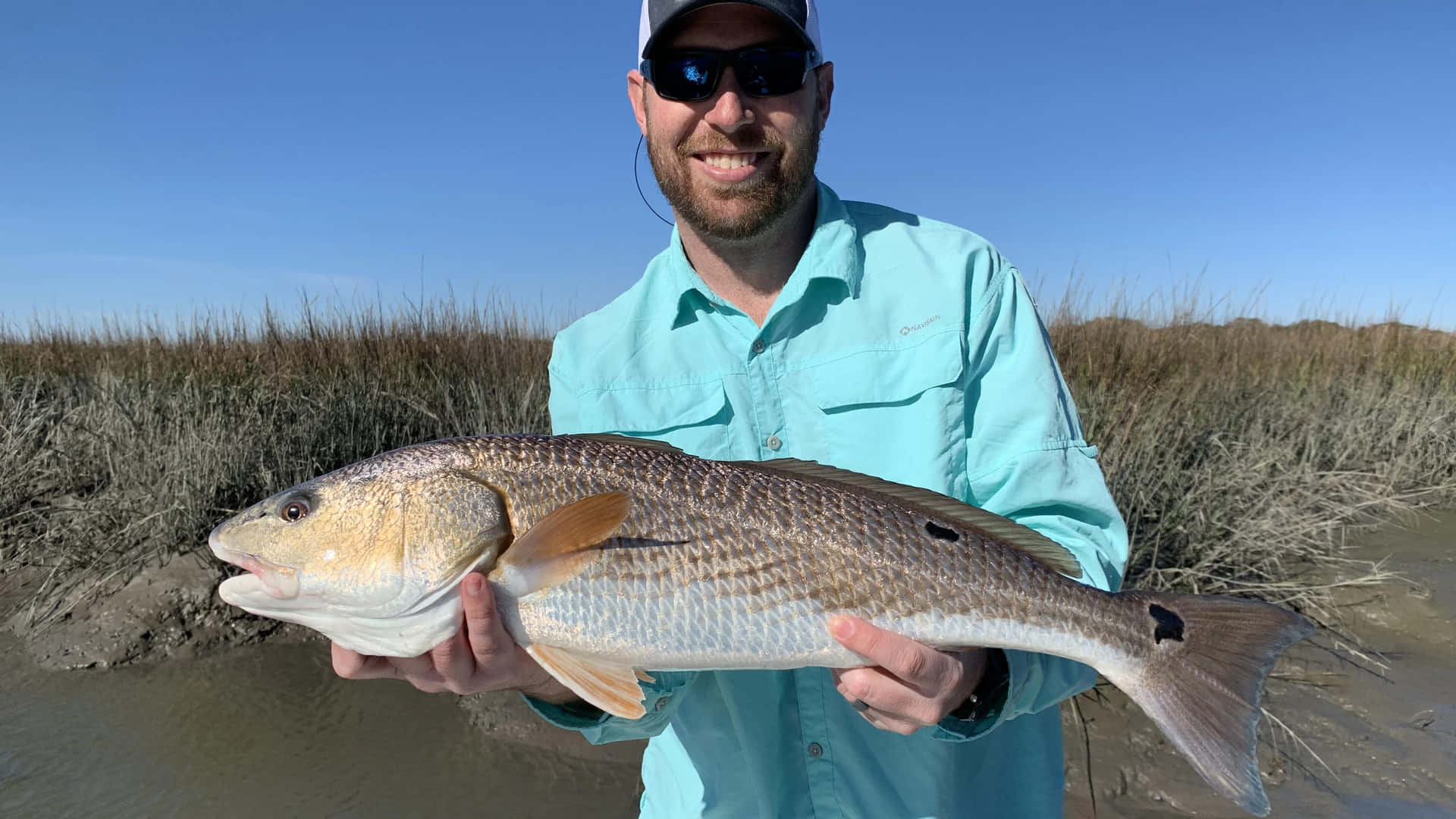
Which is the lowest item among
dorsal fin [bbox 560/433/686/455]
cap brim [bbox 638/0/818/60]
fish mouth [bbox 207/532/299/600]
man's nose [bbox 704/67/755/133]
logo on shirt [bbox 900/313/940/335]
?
fish mouth [bbox 207/532/299/600]

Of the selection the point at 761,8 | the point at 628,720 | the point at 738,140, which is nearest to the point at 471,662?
the point at 628,720

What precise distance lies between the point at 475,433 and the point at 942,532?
576cm

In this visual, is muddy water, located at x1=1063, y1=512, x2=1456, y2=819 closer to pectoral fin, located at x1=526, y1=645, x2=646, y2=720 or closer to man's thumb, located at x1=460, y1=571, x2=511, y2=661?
pectoral fin, located at x1=526, y1=645, x2=646, y2=720

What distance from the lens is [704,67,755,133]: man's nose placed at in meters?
2.41

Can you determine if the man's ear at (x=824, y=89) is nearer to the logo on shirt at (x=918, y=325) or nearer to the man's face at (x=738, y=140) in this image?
the man's face at (x=738, y=140)

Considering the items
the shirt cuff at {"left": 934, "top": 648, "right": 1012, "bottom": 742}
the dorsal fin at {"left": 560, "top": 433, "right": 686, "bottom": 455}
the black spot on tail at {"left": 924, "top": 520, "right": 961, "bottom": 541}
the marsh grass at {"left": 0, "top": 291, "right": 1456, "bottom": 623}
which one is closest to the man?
the shirt cuff at {"left": 934, "top": 648, "right": 1012, "bottom": 742}

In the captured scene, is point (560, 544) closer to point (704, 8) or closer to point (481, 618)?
point (481, 618)

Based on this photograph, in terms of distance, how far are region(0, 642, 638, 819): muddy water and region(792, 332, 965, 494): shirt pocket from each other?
8.93 ft

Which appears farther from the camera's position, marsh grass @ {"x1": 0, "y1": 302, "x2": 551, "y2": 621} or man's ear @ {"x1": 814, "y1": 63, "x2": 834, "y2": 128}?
marsh grass @ {"x1": 0, "y1": 302, "x2": 551, "y2": 621}

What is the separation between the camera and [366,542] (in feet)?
5.82

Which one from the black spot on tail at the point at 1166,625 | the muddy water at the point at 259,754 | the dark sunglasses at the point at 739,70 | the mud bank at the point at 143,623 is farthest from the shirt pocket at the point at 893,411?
the mud bank at the point at 143,623

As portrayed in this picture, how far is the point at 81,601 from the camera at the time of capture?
5387mm

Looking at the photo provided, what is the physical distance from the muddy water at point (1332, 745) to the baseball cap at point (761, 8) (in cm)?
363

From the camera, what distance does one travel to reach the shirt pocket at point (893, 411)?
217 centimetres
